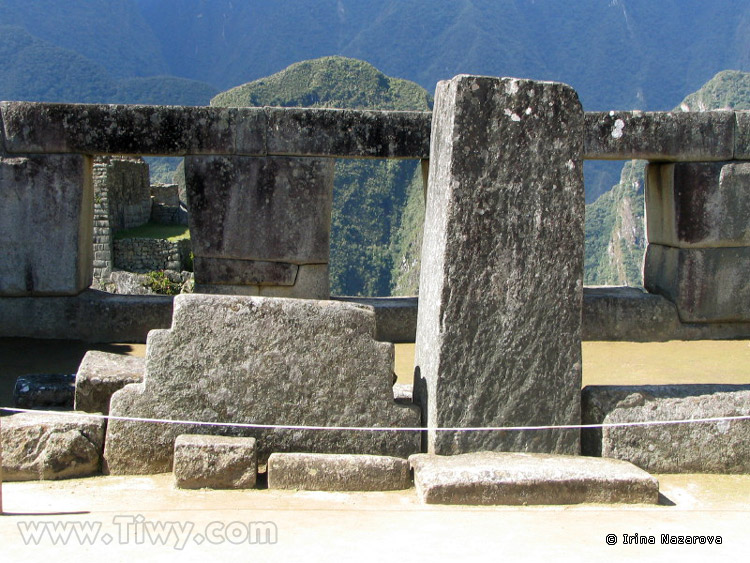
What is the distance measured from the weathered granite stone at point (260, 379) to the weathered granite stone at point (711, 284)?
4.67 metres

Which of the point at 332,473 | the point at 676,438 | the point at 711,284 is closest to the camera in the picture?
the point at 332,473

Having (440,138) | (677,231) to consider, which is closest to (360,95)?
(677,231)

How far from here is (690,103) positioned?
1769 inches

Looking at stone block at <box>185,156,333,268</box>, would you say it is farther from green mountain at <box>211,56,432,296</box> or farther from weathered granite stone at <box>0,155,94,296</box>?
green mountain at <box>211,56,432,296</box>

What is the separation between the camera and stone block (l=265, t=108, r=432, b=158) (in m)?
7.44

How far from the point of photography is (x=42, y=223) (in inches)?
288

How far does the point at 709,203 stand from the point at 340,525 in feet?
18.4

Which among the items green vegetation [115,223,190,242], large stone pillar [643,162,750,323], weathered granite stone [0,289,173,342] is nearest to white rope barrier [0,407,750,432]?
weathered granite stone [0,289,173,342]

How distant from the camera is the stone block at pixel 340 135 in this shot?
744 cm

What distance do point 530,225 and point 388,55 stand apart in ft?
353

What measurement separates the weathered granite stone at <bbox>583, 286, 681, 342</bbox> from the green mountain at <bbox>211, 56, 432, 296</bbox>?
78.2ft

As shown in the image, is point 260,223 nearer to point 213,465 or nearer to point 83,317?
point 83,317

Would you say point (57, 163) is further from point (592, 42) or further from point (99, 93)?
point (592, 42)

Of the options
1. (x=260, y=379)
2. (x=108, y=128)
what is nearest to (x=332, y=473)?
(x=260, y=379)
